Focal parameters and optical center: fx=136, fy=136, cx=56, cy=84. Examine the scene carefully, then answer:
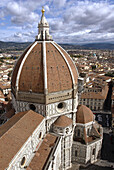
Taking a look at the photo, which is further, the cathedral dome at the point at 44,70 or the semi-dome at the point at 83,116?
the semi-dome at the point at 83,116

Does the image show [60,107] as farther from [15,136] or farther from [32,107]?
[15,136]

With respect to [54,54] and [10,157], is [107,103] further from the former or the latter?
[10,157]

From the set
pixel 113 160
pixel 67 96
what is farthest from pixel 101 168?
pixel 67 96

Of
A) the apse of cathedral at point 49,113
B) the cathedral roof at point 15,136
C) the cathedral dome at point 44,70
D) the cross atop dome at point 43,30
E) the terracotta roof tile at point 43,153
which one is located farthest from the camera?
the cross atop dome at point 43,30

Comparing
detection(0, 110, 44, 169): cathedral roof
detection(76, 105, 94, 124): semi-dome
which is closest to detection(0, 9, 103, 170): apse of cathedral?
detection(76, 105, 94, 124): semi-dome

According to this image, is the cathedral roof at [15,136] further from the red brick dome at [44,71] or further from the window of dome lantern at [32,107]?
the red brick dome at [44,71]

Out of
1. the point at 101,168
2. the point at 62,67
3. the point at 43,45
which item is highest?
the point at 43,45

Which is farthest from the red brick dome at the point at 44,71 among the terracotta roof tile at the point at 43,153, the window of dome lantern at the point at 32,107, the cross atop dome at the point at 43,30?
the terracotta roof tile at the point at 43,153
